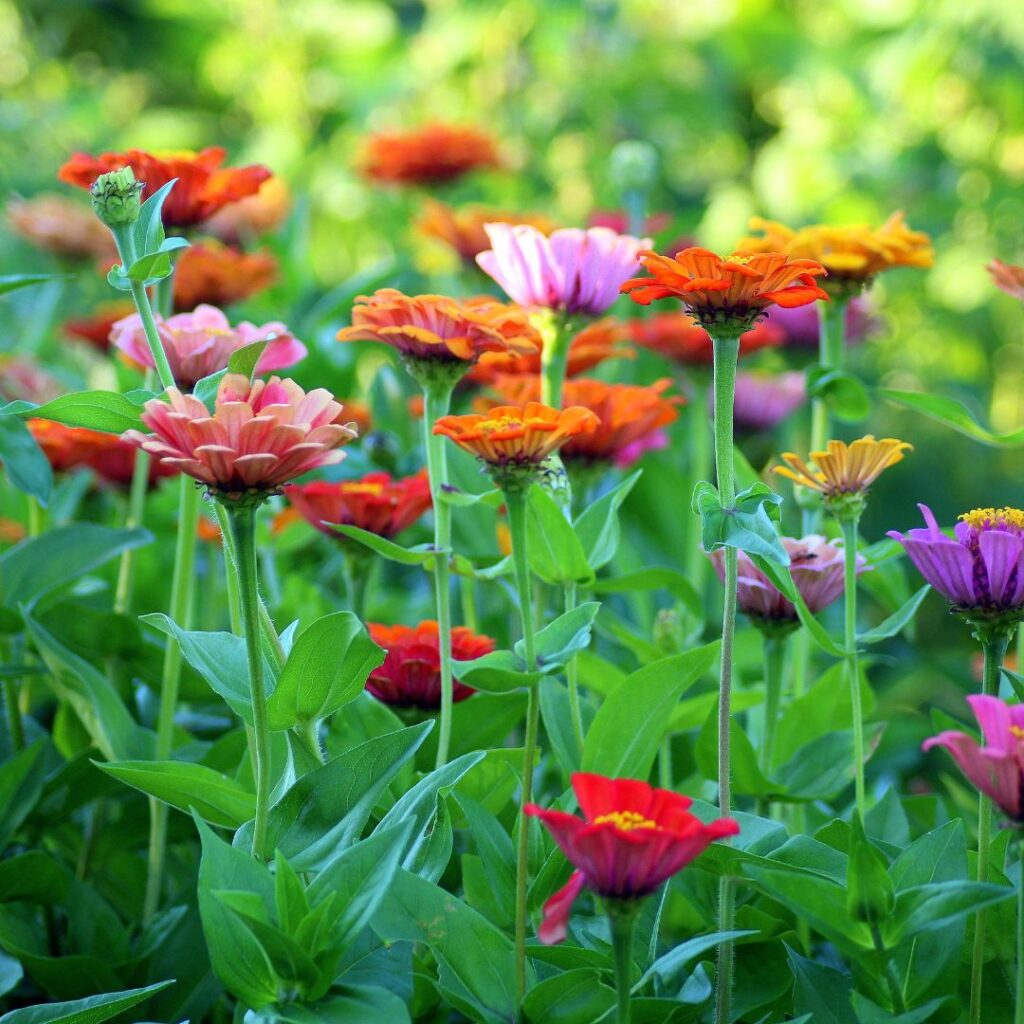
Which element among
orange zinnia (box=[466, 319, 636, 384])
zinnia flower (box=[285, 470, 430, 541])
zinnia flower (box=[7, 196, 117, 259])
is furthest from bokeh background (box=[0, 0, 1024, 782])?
zinnia flower (box=[285, 470, 430, 541])

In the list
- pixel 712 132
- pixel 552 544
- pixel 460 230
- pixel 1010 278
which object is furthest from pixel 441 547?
pixel 712 132

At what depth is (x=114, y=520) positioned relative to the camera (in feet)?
2.89

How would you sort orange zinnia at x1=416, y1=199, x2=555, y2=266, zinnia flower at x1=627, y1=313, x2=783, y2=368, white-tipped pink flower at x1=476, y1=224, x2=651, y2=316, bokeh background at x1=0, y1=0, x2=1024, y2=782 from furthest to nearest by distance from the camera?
bokeh background at x1=0, y1=0, x2=1024, y2=782
orange zinnia at x1=416, y1=199, x2=555, y2=266
zinnia flower at x1=627, y1=313, x2=783, y2=368
white-tipped pink flower at x1=476, y1=224, x2=651, y2=316

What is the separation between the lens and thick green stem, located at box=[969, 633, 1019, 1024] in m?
0.42

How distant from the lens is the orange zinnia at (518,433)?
420 mm

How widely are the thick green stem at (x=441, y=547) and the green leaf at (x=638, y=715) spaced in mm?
54

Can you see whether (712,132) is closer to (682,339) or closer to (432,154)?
(432,154)

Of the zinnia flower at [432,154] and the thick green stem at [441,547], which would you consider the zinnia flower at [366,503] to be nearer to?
the thick green stem at [441,547]

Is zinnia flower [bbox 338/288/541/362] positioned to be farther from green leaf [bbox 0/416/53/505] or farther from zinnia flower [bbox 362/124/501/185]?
zinnia flower [bbox 362/124/501/185]

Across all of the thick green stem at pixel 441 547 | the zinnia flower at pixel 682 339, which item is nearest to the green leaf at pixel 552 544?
the thick green stem at pixel 441 547

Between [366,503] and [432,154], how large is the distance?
650 millimetres

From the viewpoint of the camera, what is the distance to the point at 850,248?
579mm

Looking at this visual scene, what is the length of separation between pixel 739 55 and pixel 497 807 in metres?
1.79

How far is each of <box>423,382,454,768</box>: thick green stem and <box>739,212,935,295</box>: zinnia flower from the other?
0.16 meters
